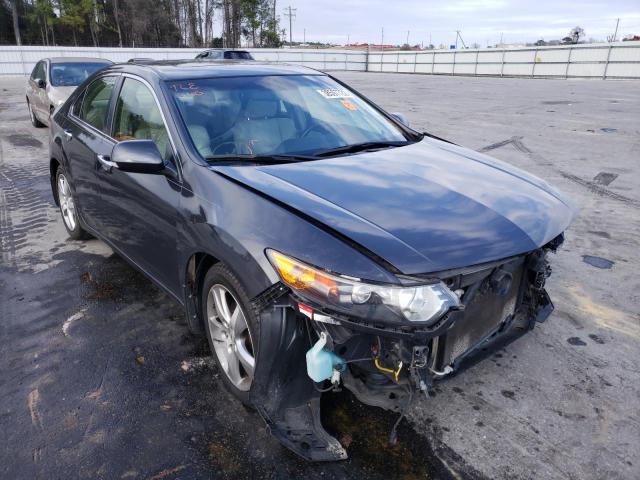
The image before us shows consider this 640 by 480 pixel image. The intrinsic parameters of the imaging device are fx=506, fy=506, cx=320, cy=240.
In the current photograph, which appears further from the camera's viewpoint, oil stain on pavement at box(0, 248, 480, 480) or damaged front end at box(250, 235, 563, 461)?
oil stain on pavement at box(0, 248, 480, 480)

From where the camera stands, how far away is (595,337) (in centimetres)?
321

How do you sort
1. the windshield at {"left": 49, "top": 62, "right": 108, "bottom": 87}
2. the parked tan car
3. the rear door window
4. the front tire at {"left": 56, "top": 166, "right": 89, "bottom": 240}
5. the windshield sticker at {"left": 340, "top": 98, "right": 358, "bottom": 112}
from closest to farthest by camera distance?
the windshield sticker at {"left": 340, "top": 98, "right": 358, "bottom": 112} < the rear door window < the front tire at {"left": 56, "top": 166, "right": 89, "bottom": 240} < the parked tan car < the windshield at {"left": 49, "top": 62, "right": 108, "bottom": 87}

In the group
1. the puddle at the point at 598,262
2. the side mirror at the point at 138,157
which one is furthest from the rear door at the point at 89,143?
the puddle at the point at 598,262

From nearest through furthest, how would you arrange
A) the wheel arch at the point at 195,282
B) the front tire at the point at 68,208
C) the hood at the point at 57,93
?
the wheel arch at the point at 195,282 → the front tire at the point at 68,208 → the hood at the point at 57,93

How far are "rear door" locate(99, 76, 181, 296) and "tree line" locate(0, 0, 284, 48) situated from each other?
64359 millimetres

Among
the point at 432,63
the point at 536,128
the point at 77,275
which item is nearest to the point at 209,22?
the point at 432,63

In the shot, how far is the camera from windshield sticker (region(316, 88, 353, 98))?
3.76 m

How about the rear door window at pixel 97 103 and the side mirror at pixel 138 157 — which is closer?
the side mirror at pixel 138 157

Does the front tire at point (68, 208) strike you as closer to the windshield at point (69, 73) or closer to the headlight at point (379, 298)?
the headlight at point (379, 298)

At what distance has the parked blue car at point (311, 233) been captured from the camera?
2.02 meters

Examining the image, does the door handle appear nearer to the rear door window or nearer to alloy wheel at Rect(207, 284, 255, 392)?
the rear door window

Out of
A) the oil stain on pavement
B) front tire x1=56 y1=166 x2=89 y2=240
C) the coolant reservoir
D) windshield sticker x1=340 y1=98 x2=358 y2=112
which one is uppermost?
windshield sticker x1=340 y1=98 x2=358 y2=112

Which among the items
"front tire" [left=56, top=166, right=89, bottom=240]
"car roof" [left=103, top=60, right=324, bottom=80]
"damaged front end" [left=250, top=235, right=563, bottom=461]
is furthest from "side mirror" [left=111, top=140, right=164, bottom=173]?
"front tire" [left=56, top=166, right=89, bottom=240]

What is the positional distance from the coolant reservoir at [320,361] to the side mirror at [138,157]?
142 cm
